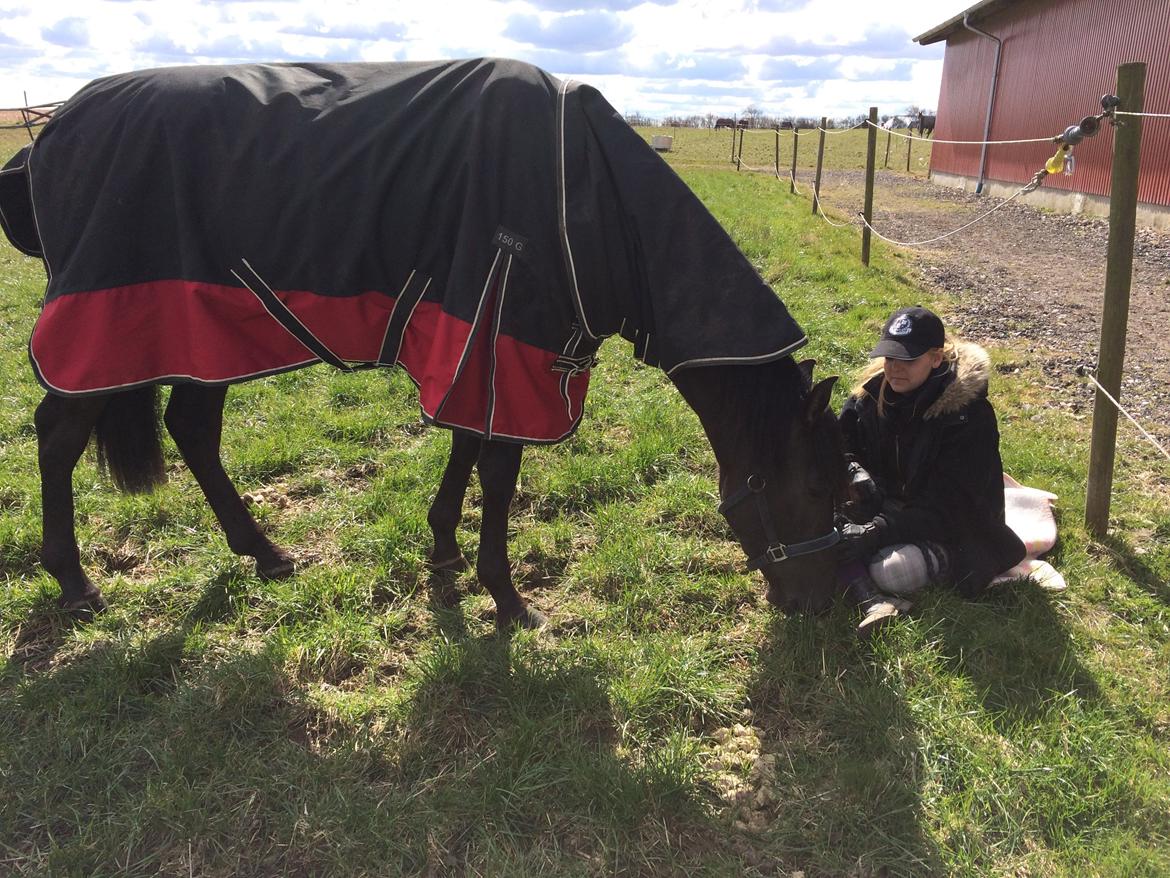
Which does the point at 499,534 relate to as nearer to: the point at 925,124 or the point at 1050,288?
the point at 1050,288

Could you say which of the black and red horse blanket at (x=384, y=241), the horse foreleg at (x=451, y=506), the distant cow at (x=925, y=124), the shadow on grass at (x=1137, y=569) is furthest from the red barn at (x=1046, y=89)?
the horse foreleg at (x=451, y=506)

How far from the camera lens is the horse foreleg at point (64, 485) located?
2.99 metres

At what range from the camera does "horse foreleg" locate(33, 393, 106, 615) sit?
2.99 metres

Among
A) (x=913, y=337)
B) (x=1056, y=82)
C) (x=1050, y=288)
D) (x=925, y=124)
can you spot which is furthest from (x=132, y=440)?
(x=925, y=124)

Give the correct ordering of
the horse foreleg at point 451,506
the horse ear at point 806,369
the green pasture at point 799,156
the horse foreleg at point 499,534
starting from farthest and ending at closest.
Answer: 1. the green pasture at point 799,156
2. the horse foreleg at point 451,506
3. the horse foreleg at point 499,534
4. the horse ear at point 806,369

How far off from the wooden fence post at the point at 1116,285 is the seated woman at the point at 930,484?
73cm

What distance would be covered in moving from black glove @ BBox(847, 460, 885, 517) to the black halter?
1.77ft

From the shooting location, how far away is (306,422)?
4.83 metres

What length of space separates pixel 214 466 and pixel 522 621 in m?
1.51

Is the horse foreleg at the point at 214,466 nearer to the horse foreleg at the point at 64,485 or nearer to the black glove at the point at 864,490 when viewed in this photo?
the horse foreleg at the point at 64,485

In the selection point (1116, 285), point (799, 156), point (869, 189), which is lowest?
point (1116, 285)

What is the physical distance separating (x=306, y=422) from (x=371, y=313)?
230cm

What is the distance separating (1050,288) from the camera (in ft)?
27.5

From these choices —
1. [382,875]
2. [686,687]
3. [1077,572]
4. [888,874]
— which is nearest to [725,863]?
[888,874]
